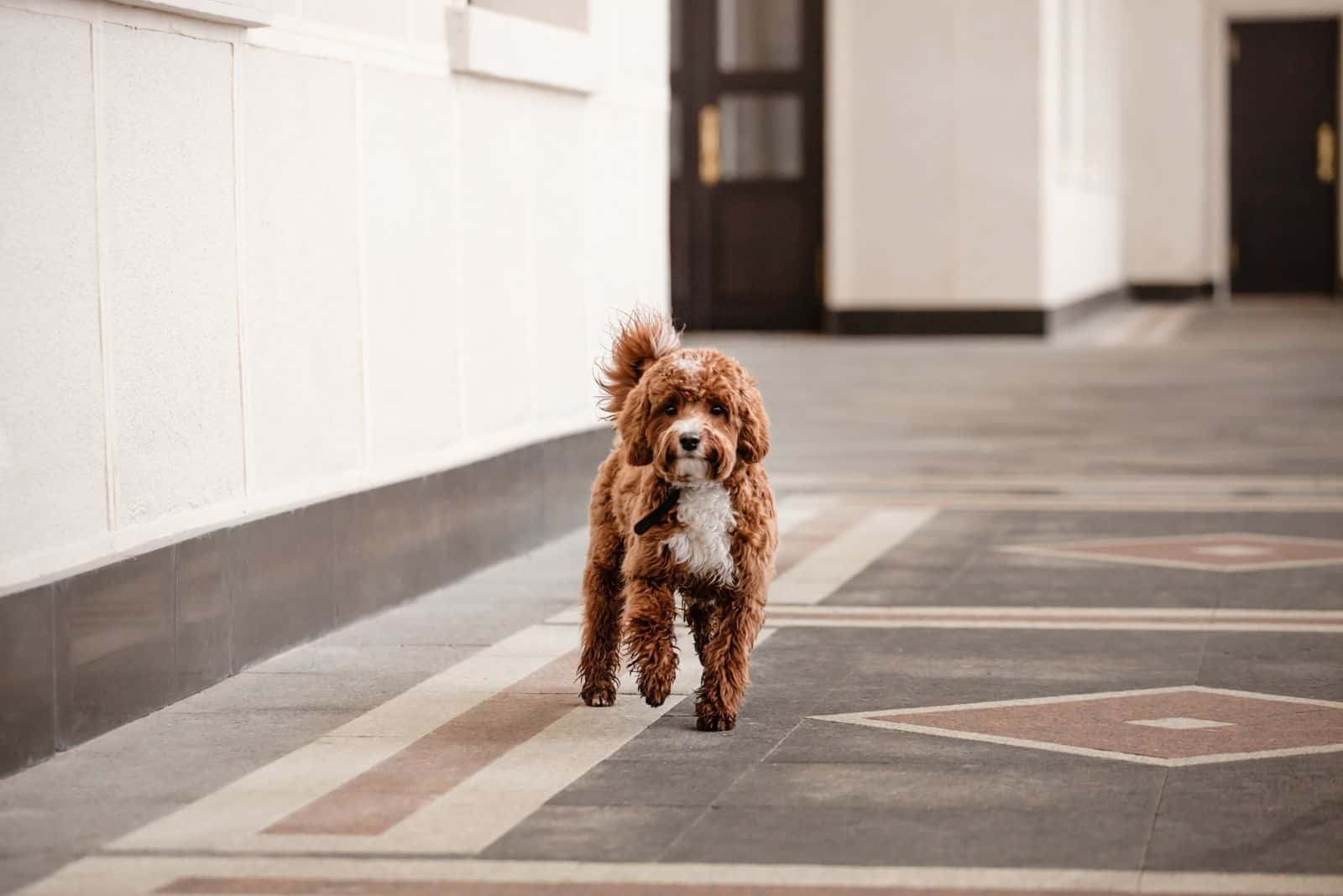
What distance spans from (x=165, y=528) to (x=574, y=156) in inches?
146

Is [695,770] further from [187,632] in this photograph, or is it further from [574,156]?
[574,156]

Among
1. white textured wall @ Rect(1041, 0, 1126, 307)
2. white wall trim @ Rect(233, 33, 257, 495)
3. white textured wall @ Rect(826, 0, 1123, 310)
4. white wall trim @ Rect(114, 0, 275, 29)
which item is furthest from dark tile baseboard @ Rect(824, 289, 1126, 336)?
white wall trim @ Rect(233, 33, 257, 495)

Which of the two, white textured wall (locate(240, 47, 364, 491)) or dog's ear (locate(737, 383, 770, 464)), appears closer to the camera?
dog's ear (locate(737, 383, 770, 464))

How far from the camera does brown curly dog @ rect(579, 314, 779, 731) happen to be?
502 cm

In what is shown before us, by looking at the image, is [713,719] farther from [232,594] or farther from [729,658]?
[232,594]

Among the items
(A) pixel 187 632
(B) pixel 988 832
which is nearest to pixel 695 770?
(B) pixel 988 832

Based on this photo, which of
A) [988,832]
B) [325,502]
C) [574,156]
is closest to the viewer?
[988,832]

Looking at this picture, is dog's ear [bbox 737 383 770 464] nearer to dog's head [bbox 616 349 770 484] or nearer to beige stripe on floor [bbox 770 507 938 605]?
Answer: dog's head [bbox 616 349 770 484]

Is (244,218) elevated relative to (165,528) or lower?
elevated

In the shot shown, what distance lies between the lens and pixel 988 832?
4.31 metres

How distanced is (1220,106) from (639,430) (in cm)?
2516

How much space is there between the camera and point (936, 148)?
67.6ft

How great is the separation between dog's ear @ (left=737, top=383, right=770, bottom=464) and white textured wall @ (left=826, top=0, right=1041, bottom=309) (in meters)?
15.7

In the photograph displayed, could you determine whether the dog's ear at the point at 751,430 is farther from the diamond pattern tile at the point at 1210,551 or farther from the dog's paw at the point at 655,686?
the diamond pattern tile at the point at 1210,551
